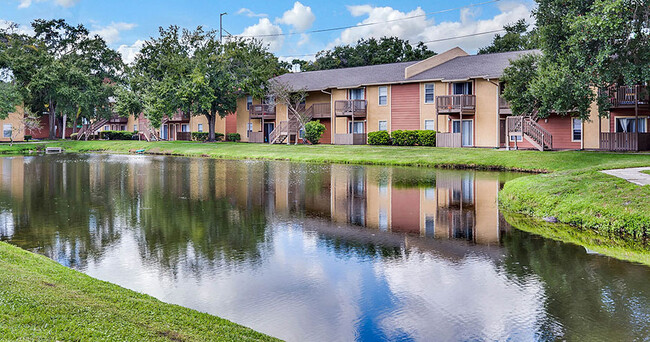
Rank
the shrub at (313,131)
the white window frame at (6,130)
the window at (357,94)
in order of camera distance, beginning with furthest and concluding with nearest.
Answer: the white window frame at (6,130), the window at (357,94), the shrub at (313,131)

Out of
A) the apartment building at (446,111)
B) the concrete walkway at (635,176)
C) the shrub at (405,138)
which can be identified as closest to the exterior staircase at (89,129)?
the apartment building at (446,111)

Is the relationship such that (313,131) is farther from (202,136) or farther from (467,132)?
(202,136)

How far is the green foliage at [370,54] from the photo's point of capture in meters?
78.4

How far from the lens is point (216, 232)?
13875 millimetres

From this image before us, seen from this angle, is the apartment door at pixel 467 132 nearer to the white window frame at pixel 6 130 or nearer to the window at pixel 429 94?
the window at pixel 429 94

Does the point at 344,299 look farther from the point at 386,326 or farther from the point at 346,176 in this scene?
the point at 346,176

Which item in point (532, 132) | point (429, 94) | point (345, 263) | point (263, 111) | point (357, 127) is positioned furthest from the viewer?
point (263, 111)

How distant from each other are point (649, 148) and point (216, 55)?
41730 mm

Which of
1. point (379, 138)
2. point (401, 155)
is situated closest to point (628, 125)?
point (401, 155)

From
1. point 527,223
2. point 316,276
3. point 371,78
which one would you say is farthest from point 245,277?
point 371,78

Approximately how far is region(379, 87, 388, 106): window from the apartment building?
0.30 feet

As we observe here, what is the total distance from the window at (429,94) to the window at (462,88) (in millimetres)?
1998

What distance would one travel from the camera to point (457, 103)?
43844 millimetres

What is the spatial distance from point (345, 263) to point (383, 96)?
40978 millimetres
